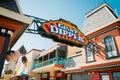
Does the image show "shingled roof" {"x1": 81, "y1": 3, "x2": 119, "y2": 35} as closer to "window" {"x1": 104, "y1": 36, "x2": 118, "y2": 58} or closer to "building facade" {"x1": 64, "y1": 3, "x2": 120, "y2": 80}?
"building facade" {"x1": 64, "y1": 3, "x2": 120, "y2": 80}

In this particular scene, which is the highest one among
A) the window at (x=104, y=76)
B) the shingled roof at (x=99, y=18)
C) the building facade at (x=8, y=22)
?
the shingled roof at (x=99, y=18)

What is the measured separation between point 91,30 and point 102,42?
6.91ft

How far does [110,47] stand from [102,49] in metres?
0.82

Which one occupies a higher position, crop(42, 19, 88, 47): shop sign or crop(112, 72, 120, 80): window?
crop(42, 19, 88, 47): shop sign

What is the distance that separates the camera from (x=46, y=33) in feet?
26.5

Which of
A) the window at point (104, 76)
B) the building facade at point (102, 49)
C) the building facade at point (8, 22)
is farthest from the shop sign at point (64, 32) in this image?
the window at point (104, 76)

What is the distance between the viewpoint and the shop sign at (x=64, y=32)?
330 inches

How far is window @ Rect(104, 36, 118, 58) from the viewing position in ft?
38.1

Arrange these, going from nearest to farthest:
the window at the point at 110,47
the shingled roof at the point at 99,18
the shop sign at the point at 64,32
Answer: the shop sign at the point at 64,32
the window at the point at 110,47
the shingled roof at the point at 99,18

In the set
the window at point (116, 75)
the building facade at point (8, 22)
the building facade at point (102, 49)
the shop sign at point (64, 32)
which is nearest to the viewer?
the building facade at point (8, 22)

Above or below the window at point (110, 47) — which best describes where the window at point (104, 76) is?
below

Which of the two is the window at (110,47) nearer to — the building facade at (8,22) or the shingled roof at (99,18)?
the shingled roof at (99,18)

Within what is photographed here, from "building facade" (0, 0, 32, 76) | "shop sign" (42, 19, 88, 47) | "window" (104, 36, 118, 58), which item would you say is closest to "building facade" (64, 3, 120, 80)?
"window" (104, 36, 118, 58)

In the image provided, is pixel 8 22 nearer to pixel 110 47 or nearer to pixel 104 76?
pixel 110 47
